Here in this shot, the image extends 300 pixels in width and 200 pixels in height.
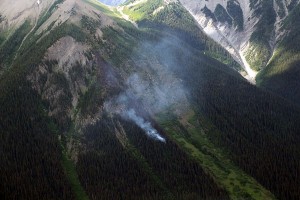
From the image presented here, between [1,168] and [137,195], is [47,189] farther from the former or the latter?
[137,195]

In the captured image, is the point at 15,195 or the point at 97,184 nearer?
the point at 15,195

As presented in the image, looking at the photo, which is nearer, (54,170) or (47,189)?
(47,189)

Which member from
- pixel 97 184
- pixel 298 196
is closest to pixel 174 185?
pixel 97 184

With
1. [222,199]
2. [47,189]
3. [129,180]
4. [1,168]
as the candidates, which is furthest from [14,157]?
[222,199]

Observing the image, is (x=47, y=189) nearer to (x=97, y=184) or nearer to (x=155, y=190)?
(x=97, y=184)

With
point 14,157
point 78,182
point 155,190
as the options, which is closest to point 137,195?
point 155,190

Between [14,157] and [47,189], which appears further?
[14,157]

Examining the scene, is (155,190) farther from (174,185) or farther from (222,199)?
(222,199)
